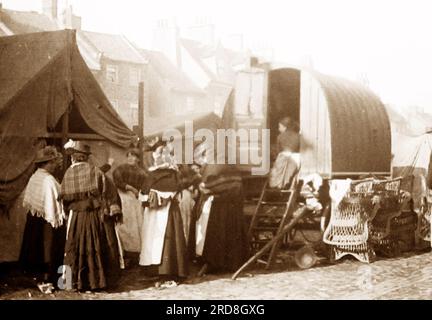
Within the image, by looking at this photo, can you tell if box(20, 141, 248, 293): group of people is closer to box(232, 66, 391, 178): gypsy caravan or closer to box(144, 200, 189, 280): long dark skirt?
box(144, 200, 189, 280): long dark skirt

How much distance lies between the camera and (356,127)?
11195 mm

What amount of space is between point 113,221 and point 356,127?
19.5 ft

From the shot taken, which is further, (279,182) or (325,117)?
(325,117)

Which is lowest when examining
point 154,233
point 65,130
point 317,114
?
point 154,233

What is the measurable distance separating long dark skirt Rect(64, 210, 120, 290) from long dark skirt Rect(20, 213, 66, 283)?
38 centimetres

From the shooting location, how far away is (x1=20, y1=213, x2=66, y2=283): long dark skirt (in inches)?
280

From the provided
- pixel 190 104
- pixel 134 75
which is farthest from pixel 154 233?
pixel 190 104

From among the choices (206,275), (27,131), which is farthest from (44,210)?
(206,275)

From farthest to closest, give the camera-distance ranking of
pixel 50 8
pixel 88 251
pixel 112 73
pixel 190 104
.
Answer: pixel 190 104, pixel 112 73, pixel 50 8, pixel 88 251

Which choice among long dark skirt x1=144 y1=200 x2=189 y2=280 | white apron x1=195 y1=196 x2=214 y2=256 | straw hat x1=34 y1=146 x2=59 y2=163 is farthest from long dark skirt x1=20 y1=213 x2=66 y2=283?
white apron x1=195 y1=196 x2=214 y2=256

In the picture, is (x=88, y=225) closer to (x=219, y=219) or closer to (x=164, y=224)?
(x=164, y=224)
